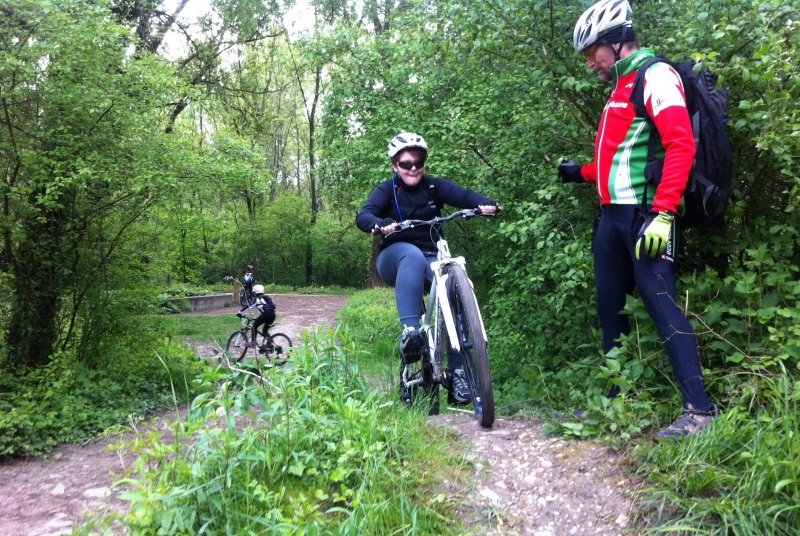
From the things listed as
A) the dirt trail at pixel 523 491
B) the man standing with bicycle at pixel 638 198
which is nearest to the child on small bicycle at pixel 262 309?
the dirt trail at pixel 523 491

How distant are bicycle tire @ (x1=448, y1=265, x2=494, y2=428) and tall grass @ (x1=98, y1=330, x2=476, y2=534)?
0.33 metres

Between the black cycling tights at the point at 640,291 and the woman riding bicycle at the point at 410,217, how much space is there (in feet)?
2.83

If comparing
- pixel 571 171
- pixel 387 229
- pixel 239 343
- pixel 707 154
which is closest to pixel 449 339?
pixel 387 229

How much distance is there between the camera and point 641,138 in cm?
265

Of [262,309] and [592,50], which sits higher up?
[592,50]

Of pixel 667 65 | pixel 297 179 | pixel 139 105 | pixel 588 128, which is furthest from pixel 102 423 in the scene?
pixel 297 179

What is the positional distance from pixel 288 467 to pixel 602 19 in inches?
98.0

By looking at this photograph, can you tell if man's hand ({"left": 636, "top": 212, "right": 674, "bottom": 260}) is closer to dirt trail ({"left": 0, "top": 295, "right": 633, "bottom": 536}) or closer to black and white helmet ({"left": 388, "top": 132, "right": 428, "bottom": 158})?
dirt trail ({"left": 0, "top": 295, "right": 633, "bottom": 536})

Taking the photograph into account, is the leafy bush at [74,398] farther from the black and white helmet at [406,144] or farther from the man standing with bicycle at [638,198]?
the man standing with bicycle at [638,198]

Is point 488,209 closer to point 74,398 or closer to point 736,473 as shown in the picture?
point 736,473

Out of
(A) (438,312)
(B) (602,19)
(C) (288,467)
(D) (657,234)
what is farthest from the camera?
(A) (438,312)

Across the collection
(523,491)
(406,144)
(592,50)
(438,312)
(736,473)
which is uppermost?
(592,50)

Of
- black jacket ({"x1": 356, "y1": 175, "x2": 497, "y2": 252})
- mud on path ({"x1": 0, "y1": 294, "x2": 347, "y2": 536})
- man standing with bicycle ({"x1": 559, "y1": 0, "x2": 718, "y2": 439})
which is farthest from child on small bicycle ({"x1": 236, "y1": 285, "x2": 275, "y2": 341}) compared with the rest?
man standing with bicycle ({"x1": 559, "y1": 0, "x2": 718, "y2": 439})

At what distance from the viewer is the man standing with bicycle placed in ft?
7.87
